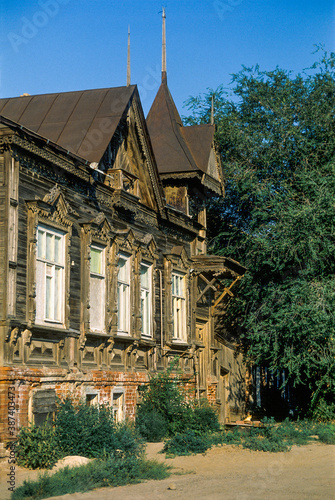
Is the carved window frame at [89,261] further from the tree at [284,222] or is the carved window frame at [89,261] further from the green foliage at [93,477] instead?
the tree at [284,222]

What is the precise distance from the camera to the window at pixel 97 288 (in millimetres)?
16000

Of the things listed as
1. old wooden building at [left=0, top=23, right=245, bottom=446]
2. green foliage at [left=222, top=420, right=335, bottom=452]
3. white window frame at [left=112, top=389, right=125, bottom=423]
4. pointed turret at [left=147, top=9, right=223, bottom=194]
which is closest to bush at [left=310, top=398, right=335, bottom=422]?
green foliage at [left=222, top=420, right=335, bottom=452]

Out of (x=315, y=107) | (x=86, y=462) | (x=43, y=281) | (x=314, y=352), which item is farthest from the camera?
(x=315, y=107)

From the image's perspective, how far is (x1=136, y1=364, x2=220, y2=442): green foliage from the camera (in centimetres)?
1653

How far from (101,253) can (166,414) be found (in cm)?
434

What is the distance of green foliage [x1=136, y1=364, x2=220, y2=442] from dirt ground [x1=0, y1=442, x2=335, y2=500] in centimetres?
114

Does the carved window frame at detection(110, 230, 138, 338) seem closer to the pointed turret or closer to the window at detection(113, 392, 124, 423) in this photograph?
the window at detection(113, 392, 124, 423)

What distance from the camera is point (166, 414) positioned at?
17281 mm

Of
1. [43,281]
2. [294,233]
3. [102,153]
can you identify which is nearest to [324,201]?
[294,233]

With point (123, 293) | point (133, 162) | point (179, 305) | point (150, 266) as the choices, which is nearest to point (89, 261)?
point (123, 293)

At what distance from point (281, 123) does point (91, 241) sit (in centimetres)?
1336

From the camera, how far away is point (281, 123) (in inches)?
1054

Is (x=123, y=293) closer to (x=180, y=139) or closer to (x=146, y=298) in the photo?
(x=146, y=298)

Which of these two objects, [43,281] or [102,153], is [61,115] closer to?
[102,153]
